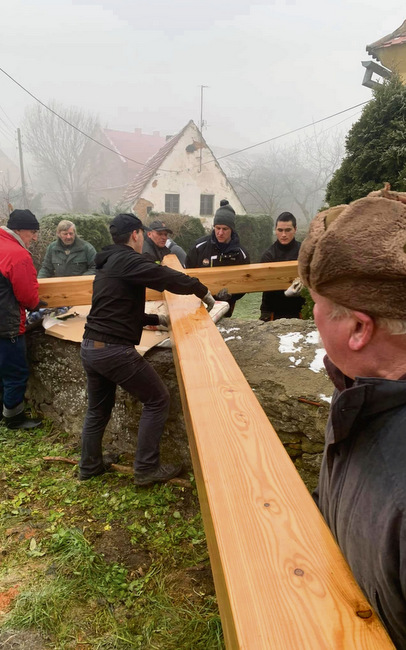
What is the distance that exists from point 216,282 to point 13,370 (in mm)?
2113

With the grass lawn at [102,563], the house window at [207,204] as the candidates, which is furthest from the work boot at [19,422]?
the house window at [207,204]

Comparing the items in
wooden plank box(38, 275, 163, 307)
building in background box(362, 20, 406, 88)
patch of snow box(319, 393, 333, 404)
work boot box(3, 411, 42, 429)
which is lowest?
work boot box(3, 411, 42, 429)

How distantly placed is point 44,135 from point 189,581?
53674 mm

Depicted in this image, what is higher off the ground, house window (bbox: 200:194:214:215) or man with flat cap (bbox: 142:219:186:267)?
house window (bbox: 200:194:214:215)

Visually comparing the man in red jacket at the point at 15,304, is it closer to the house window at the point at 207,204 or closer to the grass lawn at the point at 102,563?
the grass lawn at the point at 102,563

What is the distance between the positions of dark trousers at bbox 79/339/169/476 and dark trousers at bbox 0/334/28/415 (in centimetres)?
111

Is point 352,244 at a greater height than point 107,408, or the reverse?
point 352,244

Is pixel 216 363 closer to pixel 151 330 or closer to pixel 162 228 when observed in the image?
pixel 151 330

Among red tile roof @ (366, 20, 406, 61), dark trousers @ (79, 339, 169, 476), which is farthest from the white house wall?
dark trousers @ (79, 339, 169, 476)

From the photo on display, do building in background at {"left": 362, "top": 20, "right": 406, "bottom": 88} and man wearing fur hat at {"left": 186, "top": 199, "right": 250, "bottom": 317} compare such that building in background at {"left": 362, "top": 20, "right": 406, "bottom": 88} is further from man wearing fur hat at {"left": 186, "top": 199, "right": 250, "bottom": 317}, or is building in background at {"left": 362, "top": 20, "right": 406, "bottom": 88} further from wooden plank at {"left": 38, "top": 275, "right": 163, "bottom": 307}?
wooden plank at {"left": 38, "top": 275, "right": 163, "bottom": 307}

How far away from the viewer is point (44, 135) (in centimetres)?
4766

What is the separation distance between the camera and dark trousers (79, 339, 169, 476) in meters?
3.06

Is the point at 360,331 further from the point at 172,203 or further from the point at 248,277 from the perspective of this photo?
the point at 172,203

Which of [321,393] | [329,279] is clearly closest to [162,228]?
[321,393]
